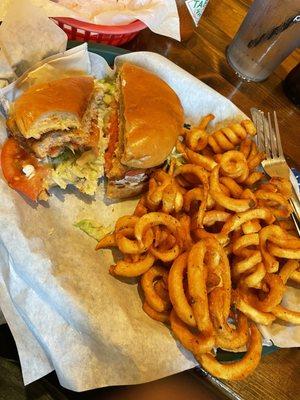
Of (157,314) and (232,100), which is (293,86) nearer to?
(232,100)

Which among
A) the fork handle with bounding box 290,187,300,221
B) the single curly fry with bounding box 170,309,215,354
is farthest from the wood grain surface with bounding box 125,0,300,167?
the single curly fry with bounding box 170,309,215,354

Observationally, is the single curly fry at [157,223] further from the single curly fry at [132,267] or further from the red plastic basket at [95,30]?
the red plastic basket at [95,30]

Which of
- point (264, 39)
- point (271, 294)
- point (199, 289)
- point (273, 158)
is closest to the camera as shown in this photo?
point (199, 289)

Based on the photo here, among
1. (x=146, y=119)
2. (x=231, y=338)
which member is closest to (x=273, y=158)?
(x=146, y=119)

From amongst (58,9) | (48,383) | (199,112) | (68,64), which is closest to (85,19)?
(58,9)

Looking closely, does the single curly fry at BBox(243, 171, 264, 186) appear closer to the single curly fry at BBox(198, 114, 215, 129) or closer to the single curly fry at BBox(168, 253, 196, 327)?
the single curly fry at BBox(198, 114, 215, 129)

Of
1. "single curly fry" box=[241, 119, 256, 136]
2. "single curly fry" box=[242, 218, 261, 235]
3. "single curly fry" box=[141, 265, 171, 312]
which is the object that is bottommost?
"single curly fry" box=[141, 265, 171, 312]
